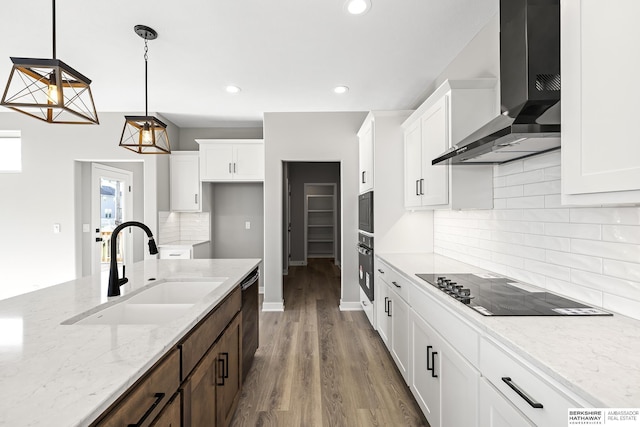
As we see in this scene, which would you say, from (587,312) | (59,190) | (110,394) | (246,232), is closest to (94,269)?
(59,190)

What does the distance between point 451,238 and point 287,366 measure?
186 centimetres

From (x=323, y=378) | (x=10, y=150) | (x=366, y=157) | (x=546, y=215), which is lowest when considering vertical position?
(x=323, y=378)

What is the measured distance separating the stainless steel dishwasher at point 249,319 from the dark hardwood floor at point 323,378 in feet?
0.67

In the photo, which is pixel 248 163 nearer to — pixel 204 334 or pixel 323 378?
pixel 323 378

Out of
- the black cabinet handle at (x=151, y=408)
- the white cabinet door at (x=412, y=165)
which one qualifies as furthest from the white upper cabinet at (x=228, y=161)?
the black cabinet handle at (x=151, y=408)

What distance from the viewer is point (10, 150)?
429 centimetres

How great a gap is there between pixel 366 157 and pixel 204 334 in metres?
2.82

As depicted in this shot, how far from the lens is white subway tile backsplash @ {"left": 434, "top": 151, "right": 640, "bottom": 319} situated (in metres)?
1.31

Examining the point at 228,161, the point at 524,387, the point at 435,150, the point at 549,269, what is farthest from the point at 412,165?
the point at 228,161

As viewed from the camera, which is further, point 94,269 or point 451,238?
point 94,269

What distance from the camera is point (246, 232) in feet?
17.2

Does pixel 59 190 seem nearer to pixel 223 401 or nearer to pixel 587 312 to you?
pixel 223 401

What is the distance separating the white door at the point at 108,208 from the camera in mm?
4609

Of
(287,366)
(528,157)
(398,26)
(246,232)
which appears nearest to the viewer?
(528,157)
